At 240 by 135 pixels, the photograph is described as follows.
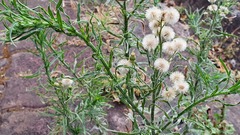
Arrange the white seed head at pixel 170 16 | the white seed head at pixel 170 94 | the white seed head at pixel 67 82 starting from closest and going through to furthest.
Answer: the white seed head at pixel 170 16
the white seed head at pixel 170 94
the white seed head at pixel 67 82

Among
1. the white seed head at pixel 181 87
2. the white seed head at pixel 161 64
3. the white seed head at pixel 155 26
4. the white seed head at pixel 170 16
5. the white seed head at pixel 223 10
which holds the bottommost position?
the white seed head at pixel 181 87

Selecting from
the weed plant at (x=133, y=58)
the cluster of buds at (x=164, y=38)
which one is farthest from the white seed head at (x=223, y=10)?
the cluster of buds at (x=164, y=38)

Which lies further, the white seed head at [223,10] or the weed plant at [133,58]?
the white seed head at [223,10]

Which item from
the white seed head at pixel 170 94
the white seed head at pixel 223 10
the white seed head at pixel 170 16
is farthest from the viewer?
the white seed head at pixel 223 10

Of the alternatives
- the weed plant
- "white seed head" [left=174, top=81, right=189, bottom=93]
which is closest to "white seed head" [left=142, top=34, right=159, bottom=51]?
the weed plant

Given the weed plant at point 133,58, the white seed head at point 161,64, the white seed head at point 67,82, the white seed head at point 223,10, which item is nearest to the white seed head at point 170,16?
the weed plant at point 133,58

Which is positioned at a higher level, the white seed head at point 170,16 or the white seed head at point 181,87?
the white seed head at point 170,16

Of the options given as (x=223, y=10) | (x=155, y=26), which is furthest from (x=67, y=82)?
(x=223, y=10)

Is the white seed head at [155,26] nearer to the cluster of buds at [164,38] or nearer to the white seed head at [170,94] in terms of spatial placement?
the cluster of buds at [164,38]

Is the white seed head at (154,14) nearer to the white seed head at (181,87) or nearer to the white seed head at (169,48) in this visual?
the white seed head at (169,48)

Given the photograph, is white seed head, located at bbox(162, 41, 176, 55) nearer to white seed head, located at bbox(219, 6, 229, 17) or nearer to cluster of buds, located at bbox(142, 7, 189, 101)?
cluster of buds, located at bbox(142, 7, 189, 101)

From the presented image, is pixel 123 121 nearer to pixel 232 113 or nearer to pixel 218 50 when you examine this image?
pixel 232 113

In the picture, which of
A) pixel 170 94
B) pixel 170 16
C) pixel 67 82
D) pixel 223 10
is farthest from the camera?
pixel 223 10

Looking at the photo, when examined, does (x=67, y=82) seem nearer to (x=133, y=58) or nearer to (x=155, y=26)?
(x=133, y=58)
